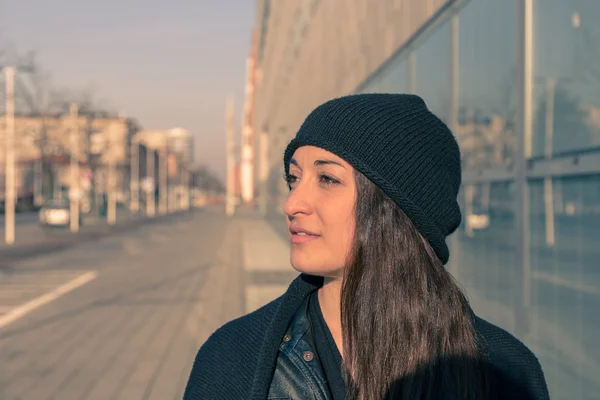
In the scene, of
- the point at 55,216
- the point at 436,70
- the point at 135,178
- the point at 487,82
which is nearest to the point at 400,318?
the point at 487,82

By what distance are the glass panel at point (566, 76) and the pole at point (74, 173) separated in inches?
1278

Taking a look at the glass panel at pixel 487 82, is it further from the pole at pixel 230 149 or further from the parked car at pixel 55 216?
the pole at pixel 230 149

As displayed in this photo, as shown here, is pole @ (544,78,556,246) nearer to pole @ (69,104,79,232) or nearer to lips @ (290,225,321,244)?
lips @ (290,225,321,244)

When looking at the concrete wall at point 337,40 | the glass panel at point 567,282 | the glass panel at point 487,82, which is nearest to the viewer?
the glass panel at point 567,282

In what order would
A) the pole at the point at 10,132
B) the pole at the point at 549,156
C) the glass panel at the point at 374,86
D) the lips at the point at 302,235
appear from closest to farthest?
the lips at the point at 302,235 < the pole at the point at 549,156 < the glass panel at the point at 374,86 < the pole at the point at 10,132

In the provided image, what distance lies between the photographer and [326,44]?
1866 cm

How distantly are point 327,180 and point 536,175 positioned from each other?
3.01m

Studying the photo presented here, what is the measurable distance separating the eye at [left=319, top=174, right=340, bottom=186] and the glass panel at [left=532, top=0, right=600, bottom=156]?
94.5 inches

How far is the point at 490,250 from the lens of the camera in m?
5.70

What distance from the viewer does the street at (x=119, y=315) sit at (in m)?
6.80

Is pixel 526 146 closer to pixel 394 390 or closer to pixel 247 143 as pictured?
pixel 394 390

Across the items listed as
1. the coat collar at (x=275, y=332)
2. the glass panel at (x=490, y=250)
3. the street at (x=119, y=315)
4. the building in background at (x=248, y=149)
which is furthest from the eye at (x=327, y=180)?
the building in background at (x=248, y=149)

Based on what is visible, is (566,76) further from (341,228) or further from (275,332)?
(275,332)

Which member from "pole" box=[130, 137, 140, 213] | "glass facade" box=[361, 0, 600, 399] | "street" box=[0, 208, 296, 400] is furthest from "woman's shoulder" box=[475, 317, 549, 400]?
"pole" box=[130, 137, 140, 213]
